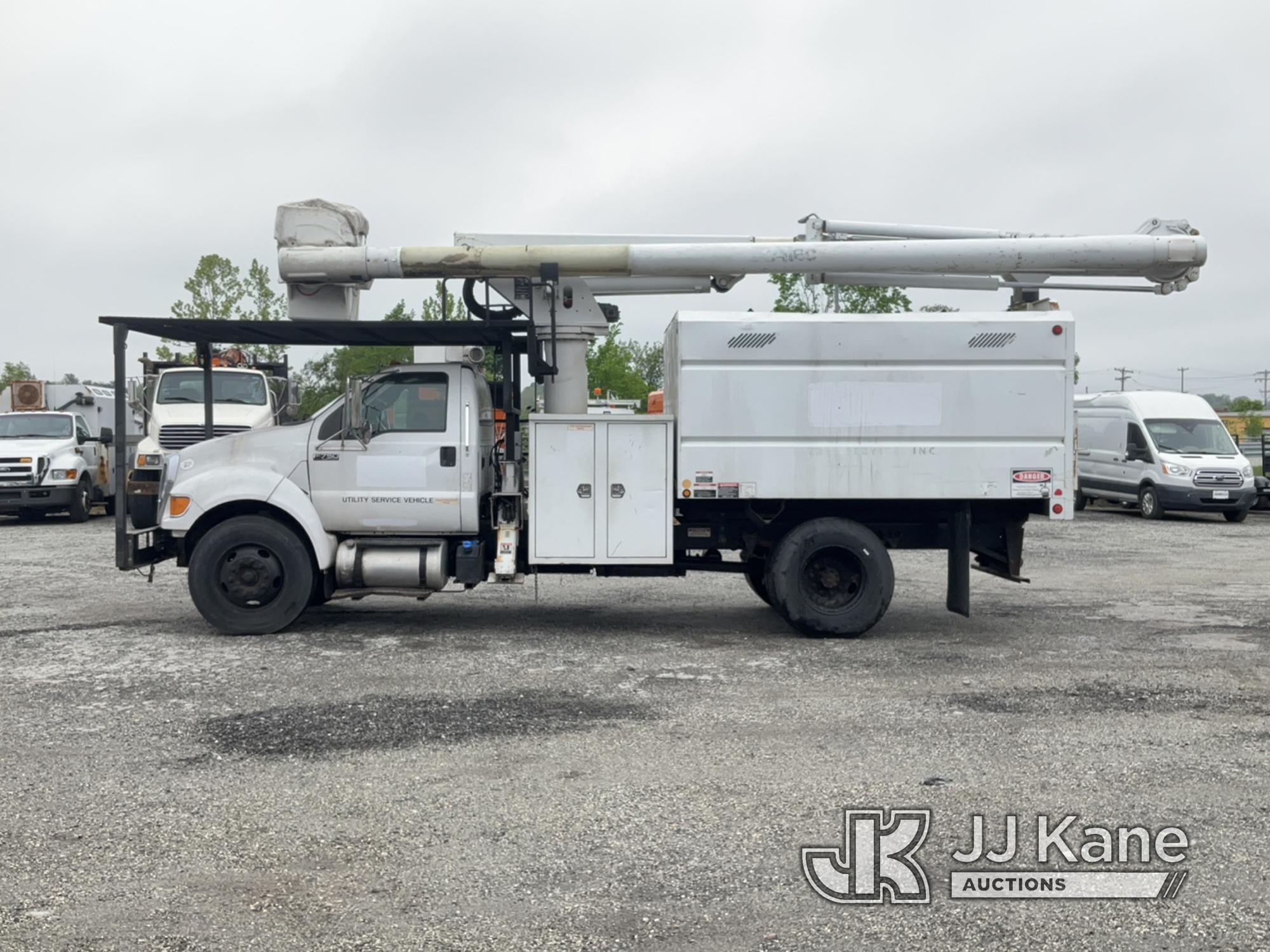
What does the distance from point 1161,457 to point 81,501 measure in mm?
20527

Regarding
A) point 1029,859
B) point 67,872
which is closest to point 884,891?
point 1029,859

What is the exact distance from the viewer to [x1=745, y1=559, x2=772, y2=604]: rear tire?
1025 centimetres

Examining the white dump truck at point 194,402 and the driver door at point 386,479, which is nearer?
the driver door at point 386,479

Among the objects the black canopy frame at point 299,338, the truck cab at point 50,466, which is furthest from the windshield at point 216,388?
the black canopy frame at point 299,338

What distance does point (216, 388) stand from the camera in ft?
62.0

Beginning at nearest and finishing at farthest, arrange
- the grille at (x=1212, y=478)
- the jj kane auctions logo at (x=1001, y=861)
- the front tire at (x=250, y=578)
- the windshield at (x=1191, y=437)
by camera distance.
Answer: the jj kane auctions logo at (x=1001, y=861) < the front tire at (x=250, y=578) < the grille at (x=1212, y=478) < the windshield at (x=1191, y=437)

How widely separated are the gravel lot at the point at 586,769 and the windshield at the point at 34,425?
13281 mm

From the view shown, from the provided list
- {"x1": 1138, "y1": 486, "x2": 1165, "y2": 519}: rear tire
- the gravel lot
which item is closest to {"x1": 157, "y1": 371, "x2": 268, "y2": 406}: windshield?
the gravel lot

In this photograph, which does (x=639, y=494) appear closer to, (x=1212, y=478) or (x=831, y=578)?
(x=831, y=578)

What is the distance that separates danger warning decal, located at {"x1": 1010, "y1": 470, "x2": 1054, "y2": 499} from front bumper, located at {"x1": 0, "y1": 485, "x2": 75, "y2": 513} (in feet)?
59.5

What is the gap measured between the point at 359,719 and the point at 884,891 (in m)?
3.61

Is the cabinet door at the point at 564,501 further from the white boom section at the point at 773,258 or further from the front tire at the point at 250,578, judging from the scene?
the front tire at the point at 250,578

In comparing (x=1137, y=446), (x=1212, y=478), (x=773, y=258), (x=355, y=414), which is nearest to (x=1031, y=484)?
(x=773, y=258)

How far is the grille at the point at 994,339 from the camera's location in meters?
9.45
